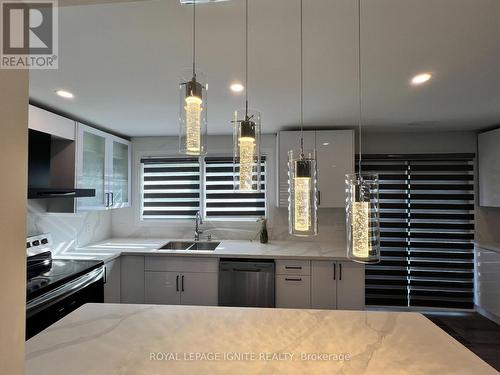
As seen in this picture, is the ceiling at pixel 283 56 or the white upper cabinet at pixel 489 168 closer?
the ceiling at pixel 283 56

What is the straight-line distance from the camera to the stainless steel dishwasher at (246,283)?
8.79ft

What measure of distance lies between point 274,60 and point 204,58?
1.33 ft

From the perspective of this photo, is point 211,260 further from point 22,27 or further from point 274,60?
point 22,27

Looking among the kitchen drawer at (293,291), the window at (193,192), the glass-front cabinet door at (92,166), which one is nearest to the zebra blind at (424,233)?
the kitchen drawer at (293,291)

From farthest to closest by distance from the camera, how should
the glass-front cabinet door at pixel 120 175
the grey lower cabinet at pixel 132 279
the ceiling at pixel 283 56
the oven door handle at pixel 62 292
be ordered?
the glass-front cabinet door at pixel 120 175, the grey lower cabinet at pixel 132 279, the oven door handle at pixel 62 292, the ceiling at pixel 283 56

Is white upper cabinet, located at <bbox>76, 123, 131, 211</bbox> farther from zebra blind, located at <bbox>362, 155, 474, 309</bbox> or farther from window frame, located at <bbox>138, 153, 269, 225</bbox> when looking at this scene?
zebra blind, located at <bbox>362, 155, 474, 309</bbox>

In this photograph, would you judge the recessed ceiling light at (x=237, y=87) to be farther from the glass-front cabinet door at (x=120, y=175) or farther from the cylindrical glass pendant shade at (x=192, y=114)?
the glass-front cabinet door at (x=120, y=175)

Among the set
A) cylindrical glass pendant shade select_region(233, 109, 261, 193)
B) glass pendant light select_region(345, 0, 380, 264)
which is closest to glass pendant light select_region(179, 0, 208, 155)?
cylindrical glass pendant shade select_region(233, 109, 261, 193)

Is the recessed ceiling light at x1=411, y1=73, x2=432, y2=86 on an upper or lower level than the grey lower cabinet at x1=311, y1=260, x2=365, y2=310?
upper

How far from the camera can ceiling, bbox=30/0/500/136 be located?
1121 mm

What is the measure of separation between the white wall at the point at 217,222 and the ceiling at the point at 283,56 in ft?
3.33

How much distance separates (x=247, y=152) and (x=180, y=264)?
7.15 ft

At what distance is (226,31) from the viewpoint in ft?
4.09

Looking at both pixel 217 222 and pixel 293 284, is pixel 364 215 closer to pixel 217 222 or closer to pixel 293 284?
pixel 293 284
